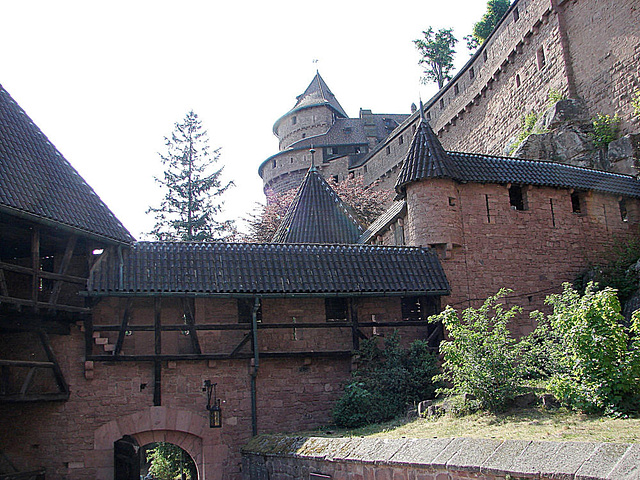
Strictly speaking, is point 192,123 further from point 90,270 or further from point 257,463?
point 257,463

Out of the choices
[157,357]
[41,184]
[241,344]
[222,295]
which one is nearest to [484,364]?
[241,344]

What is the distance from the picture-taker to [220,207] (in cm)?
3306

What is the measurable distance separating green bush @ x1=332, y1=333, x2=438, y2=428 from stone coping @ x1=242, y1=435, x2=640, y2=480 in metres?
4.09

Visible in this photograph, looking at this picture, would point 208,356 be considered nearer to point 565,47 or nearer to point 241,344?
point 241,344

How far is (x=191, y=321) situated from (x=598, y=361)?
8.60 m

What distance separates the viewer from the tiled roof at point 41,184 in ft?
42.5

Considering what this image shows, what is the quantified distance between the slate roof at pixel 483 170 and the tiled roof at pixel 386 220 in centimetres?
63

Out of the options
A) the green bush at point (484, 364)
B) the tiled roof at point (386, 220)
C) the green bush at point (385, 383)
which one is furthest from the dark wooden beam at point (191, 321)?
the tiled roof at point (386, 220)

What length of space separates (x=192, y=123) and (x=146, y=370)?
2226cm

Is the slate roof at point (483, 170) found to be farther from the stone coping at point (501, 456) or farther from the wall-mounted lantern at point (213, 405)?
the stone coping at point (501, 456)

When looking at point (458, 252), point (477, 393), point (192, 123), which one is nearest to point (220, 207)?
point (192, 123)

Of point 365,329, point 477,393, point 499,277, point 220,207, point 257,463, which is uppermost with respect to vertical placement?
point 220,207

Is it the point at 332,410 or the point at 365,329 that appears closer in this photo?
the point at 332,410

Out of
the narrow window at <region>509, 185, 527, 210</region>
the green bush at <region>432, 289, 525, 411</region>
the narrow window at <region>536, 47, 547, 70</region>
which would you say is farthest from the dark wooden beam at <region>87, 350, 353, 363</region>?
the narrow window at <region>536, 47, 547, 70</region>
